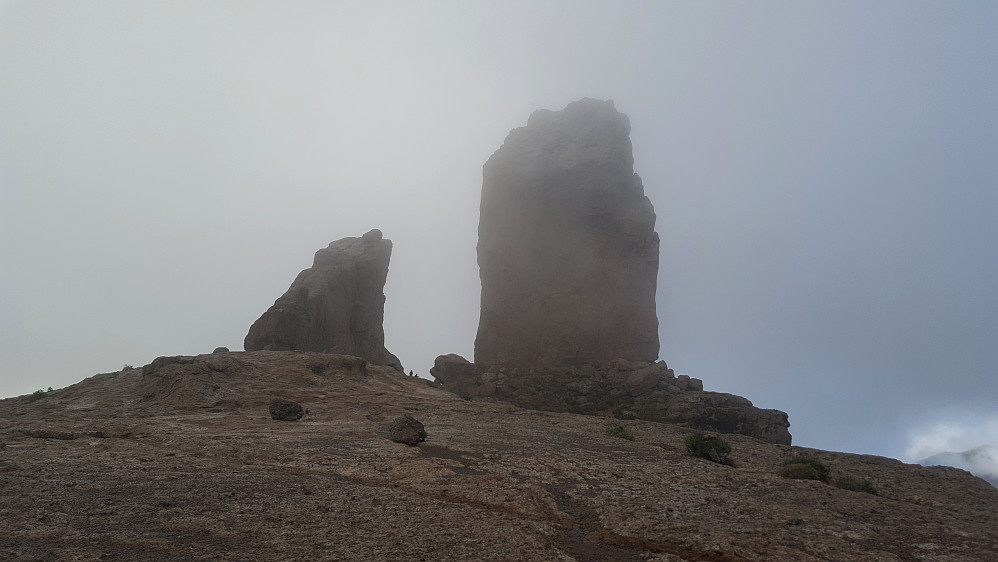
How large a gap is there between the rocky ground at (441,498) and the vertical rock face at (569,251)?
1687cm

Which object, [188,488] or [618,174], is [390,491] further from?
[618,174]

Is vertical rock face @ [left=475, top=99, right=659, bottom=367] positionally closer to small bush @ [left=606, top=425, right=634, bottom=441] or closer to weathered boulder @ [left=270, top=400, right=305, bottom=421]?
small bush @ [left=606, top=425, right=634, bottom=441]

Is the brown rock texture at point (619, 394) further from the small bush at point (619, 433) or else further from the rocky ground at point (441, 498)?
the rocky ground at point (441, 498)

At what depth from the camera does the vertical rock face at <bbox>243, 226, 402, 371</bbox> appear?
30.2 meters

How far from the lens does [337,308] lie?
34188 millimetres

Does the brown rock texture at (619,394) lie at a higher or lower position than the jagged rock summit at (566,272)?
lower

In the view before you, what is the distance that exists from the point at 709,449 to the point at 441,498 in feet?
22.2

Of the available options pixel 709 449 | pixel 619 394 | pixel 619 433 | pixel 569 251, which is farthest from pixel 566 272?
pixel 709 449

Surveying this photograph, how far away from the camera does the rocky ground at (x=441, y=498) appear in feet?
23.3

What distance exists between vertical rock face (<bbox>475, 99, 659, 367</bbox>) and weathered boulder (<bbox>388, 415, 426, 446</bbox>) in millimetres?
20024

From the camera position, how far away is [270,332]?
97.6 ft

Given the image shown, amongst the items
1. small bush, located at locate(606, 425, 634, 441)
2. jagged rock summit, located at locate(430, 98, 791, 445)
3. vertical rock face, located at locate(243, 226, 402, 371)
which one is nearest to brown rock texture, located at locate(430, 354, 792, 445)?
jagged rock summit, located at locate(430, 98, 791, 445)

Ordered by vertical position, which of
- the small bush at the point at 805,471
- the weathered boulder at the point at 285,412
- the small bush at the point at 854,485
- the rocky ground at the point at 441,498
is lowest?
the rocky ground at the point at 441,498

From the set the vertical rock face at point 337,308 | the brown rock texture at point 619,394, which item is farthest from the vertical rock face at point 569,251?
the vertical rock face at point 337,308
